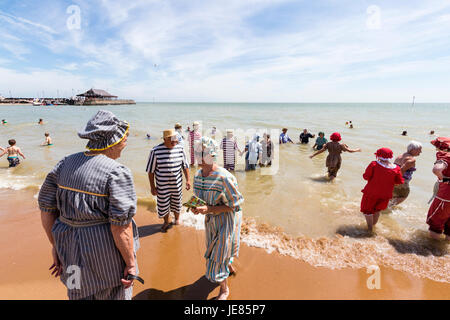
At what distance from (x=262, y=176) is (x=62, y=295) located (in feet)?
21.3

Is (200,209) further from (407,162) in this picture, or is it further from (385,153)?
(407,162)

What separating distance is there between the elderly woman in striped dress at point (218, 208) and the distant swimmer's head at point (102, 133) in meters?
0.91

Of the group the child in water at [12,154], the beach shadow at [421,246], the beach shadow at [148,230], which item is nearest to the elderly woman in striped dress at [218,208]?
the beach shadow at [148,230]

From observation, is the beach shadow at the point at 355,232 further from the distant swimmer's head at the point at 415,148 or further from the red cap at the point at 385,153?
the distant swimmer's head at the point at 415,148

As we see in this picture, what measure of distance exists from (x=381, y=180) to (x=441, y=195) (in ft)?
3.18

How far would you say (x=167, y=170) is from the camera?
3.97 meters

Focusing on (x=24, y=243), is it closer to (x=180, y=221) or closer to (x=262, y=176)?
(x=180, y=221)

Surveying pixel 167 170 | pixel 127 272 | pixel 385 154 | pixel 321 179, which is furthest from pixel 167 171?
pixel 321 179

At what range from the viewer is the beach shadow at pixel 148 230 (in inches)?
170
